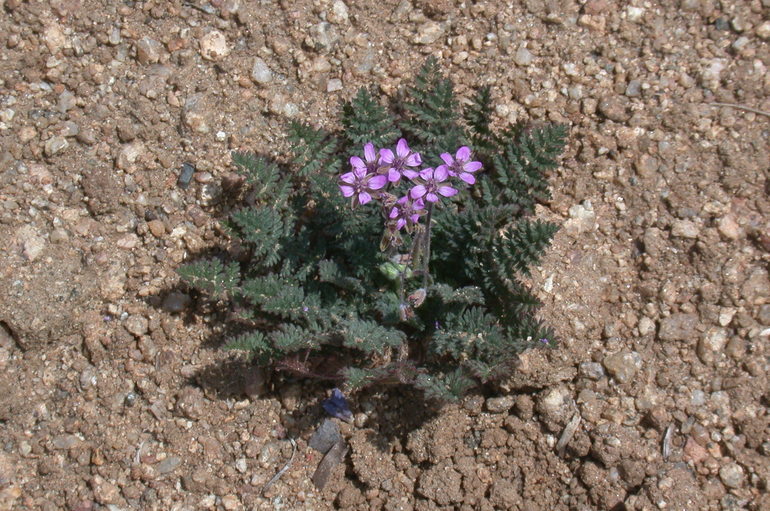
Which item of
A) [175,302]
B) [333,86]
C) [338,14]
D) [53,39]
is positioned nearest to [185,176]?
[175,302]

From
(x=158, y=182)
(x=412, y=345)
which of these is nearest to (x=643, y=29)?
(x=412, y=345)

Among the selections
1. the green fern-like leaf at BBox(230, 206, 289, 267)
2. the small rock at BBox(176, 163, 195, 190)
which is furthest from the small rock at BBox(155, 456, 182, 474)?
the small rock at BBox(176, 163, 195, 190)

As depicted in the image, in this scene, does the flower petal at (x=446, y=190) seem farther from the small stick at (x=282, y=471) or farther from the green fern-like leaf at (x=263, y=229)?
the small stick at (x=282, y=471)

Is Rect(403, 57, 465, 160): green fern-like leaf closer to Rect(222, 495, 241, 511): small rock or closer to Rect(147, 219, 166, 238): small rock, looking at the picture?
Rect(147, 219, 166, 238): small rock

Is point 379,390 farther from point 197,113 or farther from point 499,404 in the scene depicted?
point 197,113

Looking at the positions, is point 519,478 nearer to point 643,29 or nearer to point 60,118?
point 643,29
